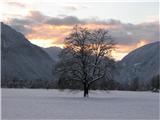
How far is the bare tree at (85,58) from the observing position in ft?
230

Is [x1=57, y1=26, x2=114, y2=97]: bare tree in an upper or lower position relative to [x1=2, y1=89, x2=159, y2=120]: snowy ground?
upper

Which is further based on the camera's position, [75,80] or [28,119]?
[75,80]

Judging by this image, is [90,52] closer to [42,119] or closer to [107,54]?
[107,54]

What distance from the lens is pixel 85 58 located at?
234 ft

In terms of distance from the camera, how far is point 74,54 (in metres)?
70.6

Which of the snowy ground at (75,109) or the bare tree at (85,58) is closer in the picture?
the snowy ground at (75,109)

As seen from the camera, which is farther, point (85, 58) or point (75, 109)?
point (85, 58)

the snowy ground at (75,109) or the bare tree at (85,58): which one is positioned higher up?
the bare tree at (85,58)

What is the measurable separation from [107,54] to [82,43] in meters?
4.58

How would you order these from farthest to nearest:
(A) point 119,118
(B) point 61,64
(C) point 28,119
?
(B) point 61,64
(A) point 119,118
(C) point 28,119

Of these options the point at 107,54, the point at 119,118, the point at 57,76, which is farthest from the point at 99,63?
the point at 119,118

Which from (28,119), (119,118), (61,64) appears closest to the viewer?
(28,119)

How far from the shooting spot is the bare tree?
230 feet

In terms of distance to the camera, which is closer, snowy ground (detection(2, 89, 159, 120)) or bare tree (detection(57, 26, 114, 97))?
snowy ground (detection(2, 89, 159, 120))
